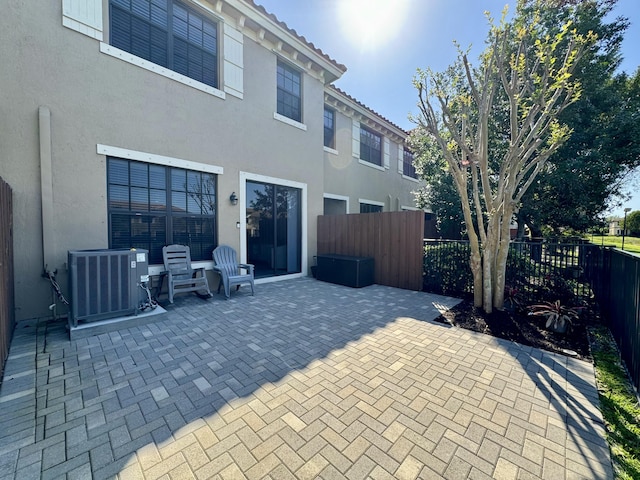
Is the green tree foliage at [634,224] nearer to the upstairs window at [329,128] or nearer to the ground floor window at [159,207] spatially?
the upstairs window at [329,128]

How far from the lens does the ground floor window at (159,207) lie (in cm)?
481

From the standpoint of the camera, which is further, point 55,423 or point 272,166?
point 272,166

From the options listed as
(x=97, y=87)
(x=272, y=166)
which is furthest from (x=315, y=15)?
(x=97, y=87)

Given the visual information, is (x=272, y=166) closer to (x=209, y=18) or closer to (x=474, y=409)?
(x=209, y=18)

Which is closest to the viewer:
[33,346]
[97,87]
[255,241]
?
[33,346]

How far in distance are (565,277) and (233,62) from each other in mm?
8122

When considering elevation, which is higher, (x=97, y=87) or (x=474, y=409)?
(x=97, y=87)

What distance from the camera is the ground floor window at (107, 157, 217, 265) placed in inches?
189

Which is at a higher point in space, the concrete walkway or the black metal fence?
the black metal fence

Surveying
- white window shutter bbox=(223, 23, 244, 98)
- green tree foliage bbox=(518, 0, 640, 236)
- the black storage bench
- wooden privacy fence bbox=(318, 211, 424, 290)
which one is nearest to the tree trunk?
wooden privacy fence bbox=(318, 211, 424, 290)

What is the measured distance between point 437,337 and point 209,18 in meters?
7.59

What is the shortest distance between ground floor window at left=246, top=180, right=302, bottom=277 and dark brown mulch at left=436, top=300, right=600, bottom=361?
4346 millimetres

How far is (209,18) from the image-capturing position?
5.89 metres

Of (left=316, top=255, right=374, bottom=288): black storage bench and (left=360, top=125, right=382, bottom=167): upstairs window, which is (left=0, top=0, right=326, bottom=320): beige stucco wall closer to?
(left=316, top=255, right=374, bottom=288): black storage bench
